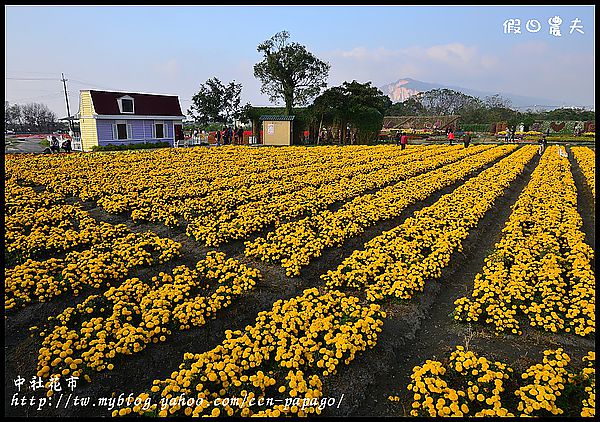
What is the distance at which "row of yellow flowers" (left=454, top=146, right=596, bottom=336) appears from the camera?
5055 millimetres

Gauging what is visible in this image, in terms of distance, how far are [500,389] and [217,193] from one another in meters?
9.00

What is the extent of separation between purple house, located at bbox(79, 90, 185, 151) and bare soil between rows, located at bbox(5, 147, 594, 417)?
25.0m

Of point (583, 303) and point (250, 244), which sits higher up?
point (250, 244)

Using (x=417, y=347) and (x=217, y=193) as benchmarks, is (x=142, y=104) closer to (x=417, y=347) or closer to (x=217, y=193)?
(x=217, y=193)

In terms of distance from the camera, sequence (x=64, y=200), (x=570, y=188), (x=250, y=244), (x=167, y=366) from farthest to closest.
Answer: (x=570, y=188), (x=64, y=200), (x=250, y=244), (x=167, y=366)

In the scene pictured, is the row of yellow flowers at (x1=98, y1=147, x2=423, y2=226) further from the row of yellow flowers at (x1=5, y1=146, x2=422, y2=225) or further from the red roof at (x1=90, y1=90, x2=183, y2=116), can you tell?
the red roof at (x1=90, y1=90, x2=183, y2=116)

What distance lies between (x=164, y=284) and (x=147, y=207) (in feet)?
14.7

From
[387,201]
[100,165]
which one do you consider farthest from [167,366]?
[100,165]

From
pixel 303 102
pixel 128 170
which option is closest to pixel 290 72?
pixel 303 102

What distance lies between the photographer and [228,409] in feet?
11.2

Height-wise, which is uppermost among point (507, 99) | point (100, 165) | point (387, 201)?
Answer: point (507, 99)

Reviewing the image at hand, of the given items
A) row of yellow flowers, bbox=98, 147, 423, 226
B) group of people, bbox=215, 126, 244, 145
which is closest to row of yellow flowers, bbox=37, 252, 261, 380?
row of yellow flowers, bbox=98, 147, 423, 226

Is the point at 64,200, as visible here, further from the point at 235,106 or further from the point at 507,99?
the point at 507,99

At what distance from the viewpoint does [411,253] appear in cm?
681
